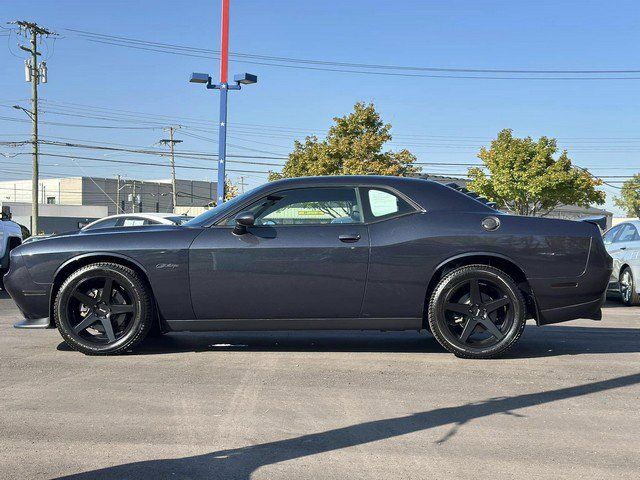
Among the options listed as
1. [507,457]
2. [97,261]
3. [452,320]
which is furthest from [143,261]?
[507,457]

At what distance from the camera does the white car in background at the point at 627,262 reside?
10852 mm

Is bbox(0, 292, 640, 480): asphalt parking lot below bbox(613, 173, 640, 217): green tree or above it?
below

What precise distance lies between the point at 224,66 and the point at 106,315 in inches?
681

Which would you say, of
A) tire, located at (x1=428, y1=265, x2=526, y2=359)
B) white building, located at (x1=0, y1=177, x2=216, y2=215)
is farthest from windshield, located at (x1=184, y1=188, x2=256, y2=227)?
white building, located at (x1=0, y1=177, x2=216, y2=215)

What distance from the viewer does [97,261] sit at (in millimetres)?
5961

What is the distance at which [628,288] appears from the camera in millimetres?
11086

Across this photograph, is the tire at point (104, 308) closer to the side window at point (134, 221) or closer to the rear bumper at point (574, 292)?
the rear bumper at point (574, 292)

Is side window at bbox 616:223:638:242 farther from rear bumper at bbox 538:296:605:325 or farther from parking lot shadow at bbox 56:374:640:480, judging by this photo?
parking lot shadow at bbox 56:374:640:480

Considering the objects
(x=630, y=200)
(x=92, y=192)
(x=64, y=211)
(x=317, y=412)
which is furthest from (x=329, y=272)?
(x=630, y=200)

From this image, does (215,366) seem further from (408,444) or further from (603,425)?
(603,425)

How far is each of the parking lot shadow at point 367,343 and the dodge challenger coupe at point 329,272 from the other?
1.56ft

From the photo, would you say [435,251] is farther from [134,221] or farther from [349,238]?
[134,221]

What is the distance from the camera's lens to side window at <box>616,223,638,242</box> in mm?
11330

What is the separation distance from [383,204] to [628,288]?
679 cm
